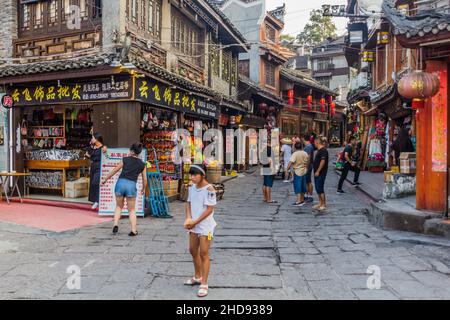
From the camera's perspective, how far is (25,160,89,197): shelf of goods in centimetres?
1159

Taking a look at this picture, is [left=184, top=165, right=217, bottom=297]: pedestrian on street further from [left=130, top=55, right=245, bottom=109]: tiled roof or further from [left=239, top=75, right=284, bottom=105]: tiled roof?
[left=239, top=75, right=284, bottom=105]: tiled roof

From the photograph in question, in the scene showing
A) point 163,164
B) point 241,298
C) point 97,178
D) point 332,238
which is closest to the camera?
point 241,298

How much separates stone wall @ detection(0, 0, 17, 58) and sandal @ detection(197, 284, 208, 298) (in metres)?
11.0

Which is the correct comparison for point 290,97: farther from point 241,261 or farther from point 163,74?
point 241,261

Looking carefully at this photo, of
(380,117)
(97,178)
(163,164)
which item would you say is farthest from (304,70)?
(97,178)

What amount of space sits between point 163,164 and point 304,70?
116 ft

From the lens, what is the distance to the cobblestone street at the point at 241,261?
188 inches

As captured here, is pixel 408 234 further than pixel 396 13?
No

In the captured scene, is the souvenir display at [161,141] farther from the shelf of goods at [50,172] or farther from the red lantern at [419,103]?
the red lantern at [419,103]

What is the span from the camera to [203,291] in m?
4.62

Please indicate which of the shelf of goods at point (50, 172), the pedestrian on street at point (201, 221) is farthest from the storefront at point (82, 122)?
the pedestrian on street at point (201, 221)

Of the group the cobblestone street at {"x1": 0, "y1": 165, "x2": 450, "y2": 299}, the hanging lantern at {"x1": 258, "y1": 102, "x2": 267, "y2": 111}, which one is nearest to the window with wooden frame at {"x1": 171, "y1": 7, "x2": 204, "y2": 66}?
the cobblestone street at {"x1": 0, "y1": 165, "x2": 450, "y2": 299}

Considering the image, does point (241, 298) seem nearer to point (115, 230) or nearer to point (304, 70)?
point (115, 230)

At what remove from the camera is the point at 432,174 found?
27.4 feet
